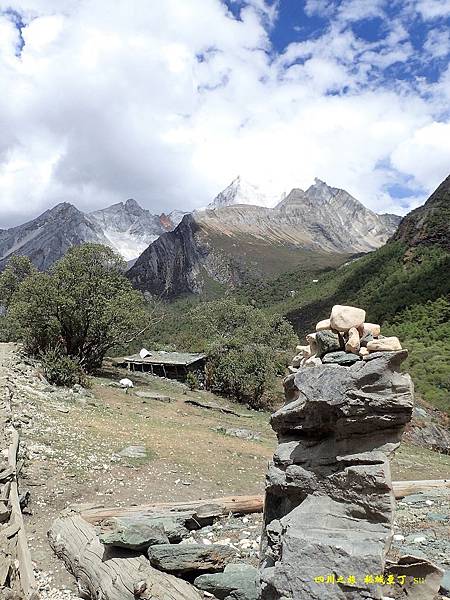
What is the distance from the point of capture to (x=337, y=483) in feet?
20.6

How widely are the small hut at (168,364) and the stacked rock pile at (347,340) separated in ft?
119

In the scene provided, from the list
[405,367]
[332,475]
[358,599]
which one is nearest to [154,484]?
[332,475]

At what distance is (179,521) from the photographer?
9547 millimetres

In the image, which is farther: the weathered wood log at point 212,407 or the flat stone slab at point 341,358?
the weathered wood log at point 212,407

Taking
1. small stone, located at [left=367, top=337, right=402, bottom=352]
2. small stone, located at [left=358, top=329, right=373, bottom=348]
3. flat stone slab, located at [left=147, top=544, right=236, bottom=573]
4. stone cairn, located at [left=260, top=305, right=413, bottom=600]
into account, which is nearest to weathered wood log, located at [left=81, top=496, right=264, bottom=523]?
flat stone slab, located at [left=147, top=544, right=236, bottom=573]

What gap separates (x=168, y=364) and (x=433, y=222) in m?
53.7

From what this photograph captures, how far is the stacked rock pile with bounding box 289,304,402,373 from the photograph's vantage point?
653 centimetres

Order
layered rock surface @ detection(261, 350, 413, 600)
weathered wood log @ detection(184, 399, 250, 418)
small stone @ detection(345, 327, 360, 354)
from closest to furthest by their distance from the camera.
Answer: layered rock surface @ detection(261, 350, 413, 600) < small stone @ detection(345, 327, 360, 354) < weathered wood log @ detection(184, 399, 250, 418)

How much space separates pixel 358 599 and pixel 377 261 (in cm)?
9534

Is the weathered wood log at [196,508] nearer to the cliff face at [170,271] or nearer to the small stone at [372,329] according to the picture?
the small stone at [372,329]

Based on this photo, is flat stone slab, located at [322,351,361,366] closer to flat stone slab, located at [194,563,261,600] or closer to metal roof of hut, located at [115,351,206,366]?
flat stone slab, located at [194,563,261,600]

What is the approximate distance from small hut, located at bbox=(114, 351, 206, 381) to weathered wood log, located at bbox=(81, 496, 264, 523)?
3202 cm

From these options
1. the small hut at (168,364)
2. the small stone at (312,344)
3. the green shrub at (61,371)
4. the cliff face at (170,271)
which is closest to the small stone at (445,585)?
the small stone at (312,344)

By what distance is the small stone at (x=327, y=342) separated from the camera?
7068 mm
